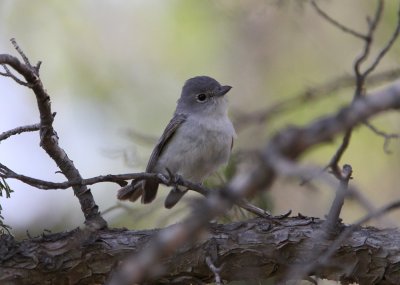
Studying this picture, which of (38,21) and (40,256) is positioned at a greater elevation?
(38,21)

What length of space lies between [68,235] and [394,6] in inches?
185

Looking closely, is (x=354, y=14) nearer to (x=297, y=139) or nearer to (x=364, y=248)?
(x=364, y=248)

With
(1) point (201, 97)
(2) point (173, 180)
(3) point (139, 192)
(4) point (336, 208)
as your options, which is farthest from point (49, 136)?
(1) point (201, 97)

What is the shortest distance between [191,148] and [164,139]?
13.6 inches

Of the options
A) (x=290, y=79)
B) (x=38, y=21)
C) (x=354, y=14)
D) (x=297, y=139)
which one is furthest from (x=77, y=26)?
(x=297, y=139)

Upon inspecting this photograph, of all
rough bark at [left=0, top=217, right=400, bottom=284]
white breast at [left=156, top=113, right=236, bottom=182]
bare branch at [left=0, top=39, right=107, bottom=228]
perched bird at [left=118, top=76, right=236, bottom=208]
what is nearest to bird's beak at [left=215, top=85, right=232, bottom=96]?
perched bird at [left=118, top=76, right=236, bottom=208]

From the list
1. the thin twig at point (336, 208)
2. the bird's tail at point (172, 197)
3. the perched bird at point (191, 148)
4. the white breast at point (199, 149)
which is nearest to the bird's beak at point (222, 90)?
the perched bird at point (191, 148)

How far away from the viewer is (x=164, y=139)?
5863mm

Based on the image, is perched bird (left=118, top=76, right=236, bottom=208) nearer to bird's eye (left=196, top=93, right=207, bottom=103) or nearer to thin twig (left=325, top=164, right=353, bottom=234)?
bird's eye (left=196, top=93, right=207, bottom=103)

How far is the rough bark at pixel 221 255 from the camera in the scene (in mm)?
3783

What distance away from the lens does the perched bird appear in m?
5.59

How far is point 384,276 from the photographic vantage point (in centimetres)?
380

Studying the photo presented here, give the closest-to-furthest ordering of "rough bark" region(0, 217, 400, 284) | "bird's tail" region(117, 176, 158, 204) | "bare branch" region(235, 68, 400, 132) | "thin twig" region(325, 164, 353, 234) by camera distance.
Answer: "bare branch" region(235, 68, 400, 132) → "thin twig" region(325, 164, 353, 234) → "rough bark" region(0, 217, 400, 284) → "bird's tail" region(117, 176, 158, 204)

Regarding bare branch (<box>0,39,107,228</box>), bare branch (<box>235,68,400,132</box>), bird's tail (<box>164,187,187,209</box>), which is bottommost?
bare branch (<box>235,68,400,132</box>)
